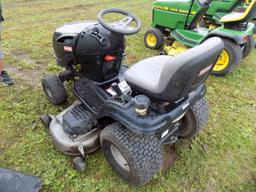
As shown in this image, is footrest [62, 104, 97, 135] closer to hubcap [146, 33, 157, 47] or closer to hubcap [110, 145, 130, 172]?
hubcap [110, 145, 130, 172]

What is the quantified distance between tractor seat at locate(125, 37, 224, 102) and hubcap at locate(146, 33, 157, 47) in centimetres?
262

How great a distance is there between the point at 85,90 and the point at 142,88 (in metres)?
0.75

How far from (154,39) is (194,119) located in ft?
8.07

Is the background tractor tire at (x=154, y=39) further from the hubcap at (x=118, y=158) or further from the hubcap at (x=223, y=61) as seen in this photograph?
the hubcap at (x=118, y=158)

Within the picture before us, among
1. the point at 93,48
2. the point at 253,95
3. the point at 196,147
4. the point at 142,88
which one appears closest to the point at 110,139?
the point at 142,88

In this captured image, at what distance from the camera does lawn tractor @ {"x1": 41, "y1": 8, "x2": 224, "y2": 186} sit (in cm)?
152

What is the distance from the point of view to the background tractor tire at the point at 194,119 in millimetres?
2088

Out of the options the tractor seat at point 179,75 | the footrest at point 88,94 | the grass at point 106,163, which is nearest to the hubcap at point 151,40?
the grass at point 106,163

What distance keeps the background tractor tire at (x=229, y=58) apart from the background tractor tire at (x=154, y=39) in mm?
1106

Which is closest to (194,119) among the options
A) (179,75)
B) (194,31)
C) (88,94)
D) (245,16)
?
(179,75)

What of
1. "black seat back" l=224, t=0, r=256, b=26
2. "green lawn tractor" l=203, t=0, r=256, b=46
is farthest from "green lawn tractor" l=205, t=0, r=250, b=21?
"black seat back" l=224, t=0, r=256, b=26

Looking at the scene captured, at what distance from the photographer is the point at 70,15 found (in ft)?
19.9

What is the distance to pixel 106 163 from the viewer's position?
6.90 ft

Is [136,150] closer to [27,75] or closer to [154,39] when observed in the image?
[27,75]
